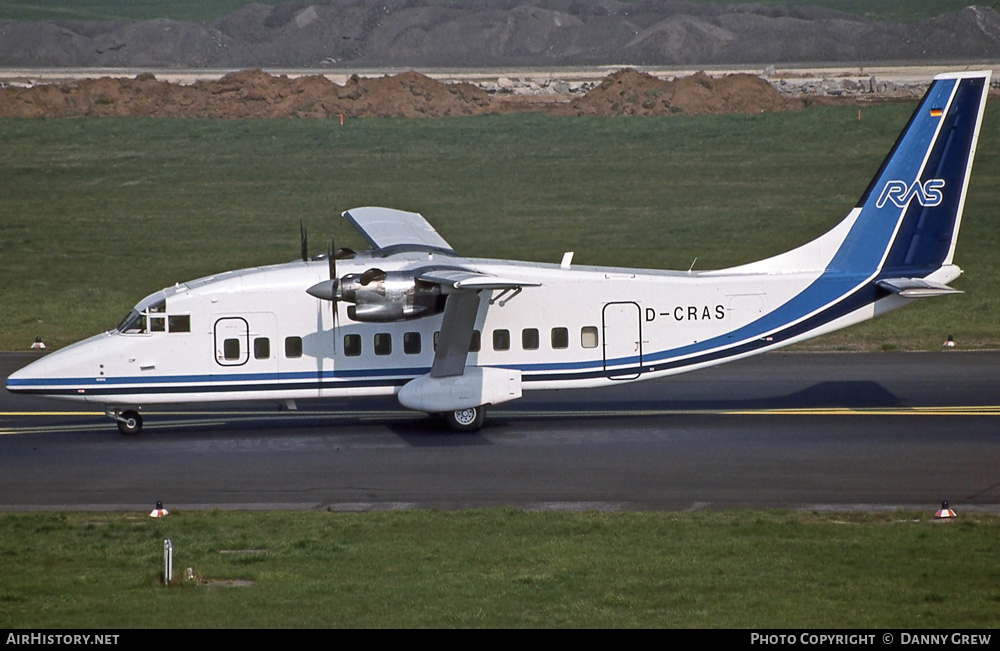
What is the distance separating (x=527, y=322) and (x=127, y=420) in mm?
8323

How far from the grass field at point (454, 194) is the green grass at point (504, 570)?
54.8 ft

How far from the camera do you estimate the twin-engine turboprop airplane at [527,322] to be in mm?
23875

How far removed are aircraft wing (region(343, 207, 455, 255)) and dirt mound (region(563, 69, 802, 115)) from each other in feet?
131

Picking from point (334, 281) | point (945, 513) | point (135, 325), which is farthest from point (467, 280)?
point (945, 513)

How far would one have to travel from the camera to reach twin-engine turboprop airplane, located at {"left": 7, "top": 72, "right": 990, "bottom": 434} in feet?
78.3

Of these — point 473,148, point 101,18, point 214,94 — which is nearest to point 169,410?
point 473,148

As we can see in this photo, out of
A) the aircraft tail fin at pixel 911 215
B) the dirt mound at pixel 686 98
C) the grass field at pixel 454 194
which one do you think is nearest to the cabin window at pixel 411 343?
the aircraft tail fin at pixel 911 215

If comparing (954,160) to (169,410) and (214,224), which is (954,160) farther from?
(214,224)

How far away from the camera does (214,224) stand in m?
50.2

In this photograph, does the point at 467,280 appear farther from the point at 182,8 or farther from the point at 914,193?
the point at 182,8

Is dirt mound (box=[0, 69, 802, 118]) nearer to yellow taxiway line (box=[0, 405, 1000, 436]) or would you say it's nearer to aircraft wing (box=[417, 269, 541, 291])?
yellow taxiway line (box=[0, 405, 1000, 436])

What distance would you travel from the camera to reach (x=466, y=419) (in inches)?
951

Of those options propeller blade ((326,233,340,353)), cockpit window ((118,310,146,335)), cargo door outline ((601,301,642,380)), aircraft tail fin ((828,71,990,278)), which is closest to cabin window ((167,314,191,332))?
cockpit window ((118,310,146,335))

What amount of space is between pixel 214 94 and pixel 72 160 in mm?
12004
